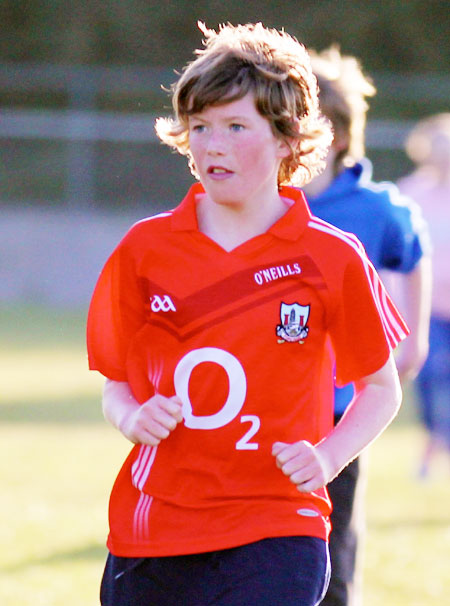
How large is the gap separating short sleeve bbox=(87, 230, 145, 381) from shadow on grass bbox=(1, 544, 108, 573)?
2757 mm

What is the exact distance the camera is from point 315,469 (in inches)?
114

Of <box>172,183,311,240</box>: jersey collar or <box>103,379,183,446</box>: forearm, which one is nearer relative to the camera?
<box>103,379,183,446</box>: forearm

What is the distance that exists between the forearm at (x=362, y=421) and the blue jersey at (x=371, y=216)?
3.59 feet

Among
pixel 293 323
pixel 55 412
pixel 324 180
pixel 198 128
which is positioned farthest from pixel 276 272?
pixel 55 412

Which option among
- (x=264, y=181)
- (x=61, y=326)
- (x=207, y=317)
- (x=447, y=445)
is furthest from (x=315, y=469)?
(x=61, y=326)

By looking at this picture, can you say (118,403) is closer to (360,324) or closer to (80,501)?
(360,324)

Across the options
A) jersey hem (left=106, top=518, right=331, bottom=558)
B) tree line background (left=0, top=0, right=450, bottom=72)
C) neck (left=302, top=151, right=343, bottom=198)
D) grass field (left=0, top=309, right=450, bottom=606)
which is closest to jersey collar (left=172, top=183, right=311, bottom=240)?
jersey hem (left=106, top=518, right=331, bottom=558)

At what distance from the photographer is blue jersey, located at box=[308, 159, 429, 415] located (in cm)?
413

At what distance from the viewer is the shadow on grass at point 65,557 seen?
18.9ft

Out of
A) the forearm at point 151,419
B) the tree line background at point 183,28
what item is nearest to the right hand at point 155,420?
the forearm at point 151,419

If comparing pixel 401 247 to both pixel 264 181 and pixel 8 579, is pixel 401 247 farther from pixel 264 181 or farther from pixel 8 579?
pixel 8 579

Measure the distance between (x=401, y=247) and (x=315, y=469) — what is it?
146 centimetres

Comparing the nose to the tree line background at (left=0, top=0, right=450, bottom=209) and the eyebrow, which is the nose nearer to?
the eyebrow

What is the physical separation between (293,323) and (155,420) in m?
0.37
